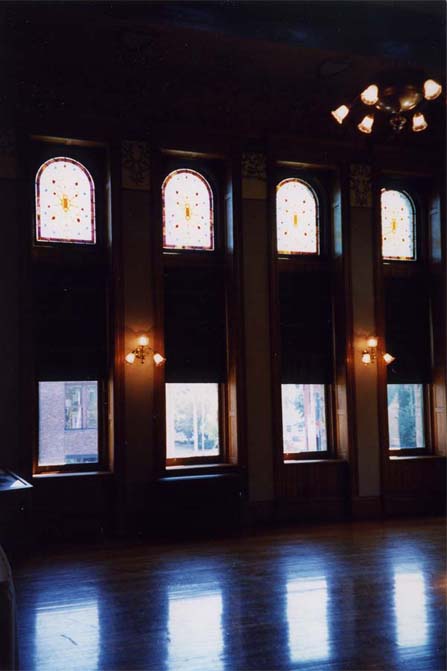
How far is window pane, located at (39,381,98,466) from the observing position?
8.50 m

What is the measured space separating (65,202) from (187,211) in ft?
5.28

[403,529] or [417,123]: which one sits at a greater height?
[417,123]

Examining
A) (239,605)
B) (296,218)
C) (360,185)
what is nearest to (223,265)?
(296,218)

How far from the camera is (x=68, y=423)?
8.61m

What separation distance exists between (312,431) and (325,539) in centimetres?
179

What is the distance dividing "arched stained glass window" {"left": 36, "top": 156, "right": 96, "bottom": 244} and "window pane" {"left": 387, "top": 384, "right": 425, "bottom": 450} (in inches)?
189

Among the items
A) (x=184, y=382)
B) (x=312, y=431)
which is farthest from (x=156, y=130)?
(x=312, y=431)

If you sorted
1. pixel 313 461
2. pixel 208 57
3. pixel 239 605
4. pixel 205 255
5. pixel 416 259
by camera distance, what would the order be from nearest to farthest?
pixel 239 605 < pixel 208 57 < pixel 205 255 < pixel 313 461 < pixel 416 259

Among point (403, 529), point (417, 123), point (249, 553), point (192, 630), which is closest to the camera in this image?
point (192, 630)

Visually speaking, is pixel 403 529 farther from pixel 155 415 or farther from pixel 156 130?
pixel 156 130

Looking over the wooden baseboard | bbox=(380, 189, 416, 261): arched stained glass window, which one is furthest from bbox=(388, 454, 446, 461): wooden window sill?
bbox=(380, 189, 416, 261): arched stained glass window

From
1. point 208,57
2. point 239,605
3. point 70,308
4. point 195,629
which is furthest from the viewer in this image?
point 70,308

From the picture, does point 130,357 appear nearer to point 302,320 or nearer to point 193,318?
point 193,318

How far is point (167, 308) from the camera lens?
9195mm
